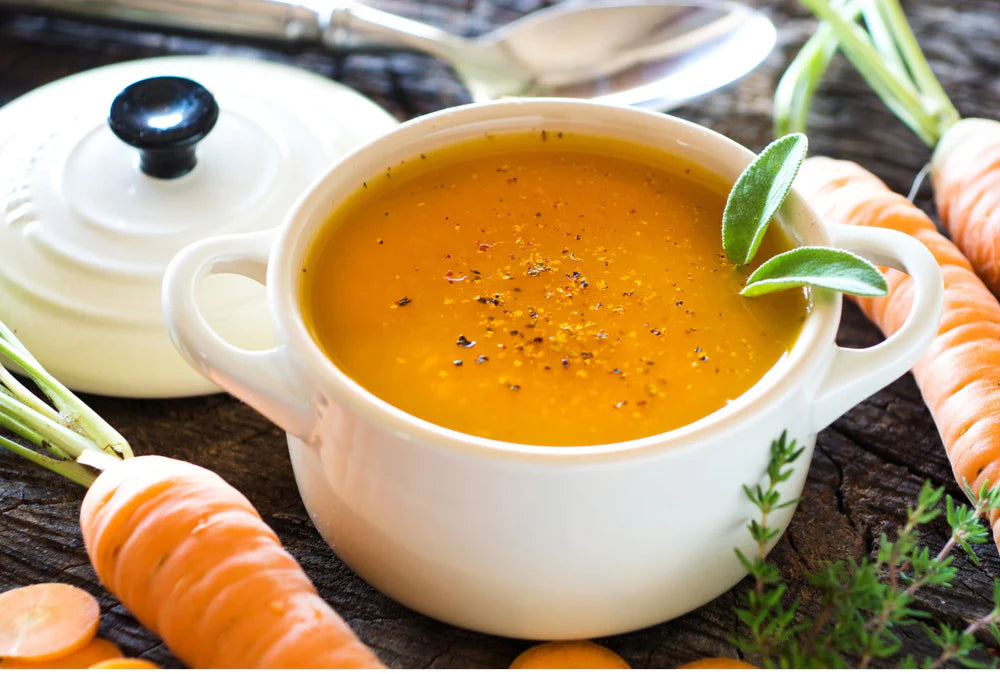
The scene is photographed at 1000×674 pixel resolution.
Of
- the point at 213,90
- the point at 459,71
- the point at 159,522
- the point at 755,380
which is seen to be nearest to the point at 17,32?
the point at 213,90

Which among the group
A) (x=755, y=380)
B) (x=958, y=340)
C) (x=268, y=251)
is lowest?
(x=958, y=340)

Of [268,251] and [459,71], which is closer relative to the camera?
[268,251]

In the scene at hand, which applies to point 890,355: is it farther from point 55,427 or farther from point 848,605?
point 55,427

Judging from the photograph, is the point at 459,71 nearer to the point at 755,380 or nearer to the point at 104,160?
the point at 104,160

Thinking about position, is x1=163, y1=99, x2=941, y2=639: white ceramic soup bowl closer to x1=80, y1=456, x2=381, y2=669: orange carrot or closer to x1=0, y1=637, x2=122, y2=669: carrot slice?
x1=80, y1=456, x2=381, y2=669: orange carrot

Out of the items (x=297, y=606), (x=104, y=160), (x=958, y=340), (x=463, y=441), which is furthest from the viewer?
(x=104, y=160)

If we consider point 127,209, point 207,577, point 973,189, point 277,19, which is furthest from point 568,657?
point 277,19

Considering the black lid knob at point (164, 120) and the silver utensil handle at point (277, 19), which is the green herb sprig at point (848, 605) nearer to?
the black lid knob at point (164, 120)

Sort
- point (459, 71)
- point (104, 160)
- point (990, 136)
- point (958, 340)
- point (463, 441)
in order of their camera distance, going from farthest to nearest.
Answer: point (459, 71)
point (990, 136)
point (104, 160)
point (958, 340)
point (463, 441)
